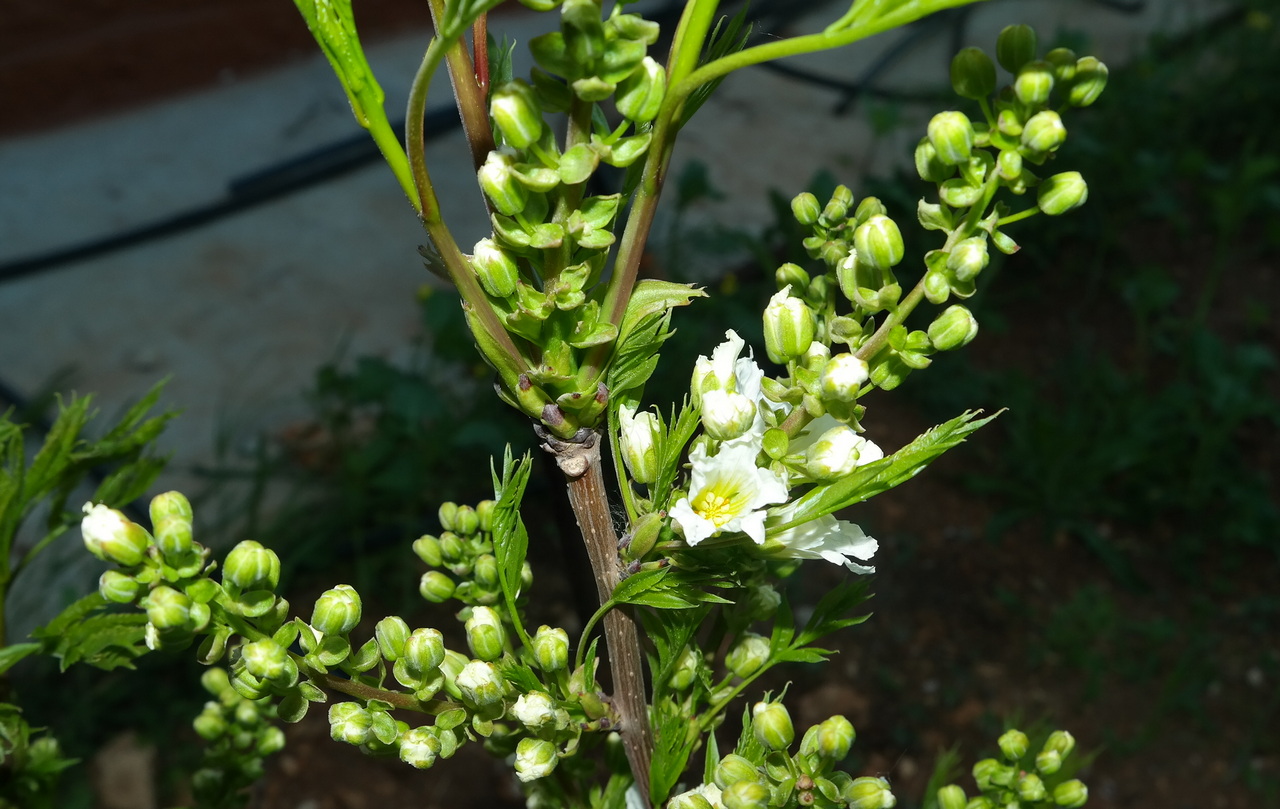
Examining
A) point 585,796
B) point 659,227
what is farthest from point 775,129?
point 585,796

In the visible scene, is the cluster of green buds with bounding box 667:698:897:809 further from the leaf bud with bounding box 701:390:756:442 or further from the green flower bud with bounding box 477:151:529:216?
the green flower bud with bounding box 477:151:529:216

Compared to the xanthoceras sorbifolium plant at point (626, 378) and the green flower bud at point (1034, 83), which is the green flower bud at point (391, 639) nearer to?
the xanthoceras sorbifolium plant at point (626, 378)

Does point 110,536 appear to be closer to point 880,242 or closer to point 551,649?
point 551,649

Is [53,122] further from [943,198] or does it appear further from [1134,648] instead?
[943,198]


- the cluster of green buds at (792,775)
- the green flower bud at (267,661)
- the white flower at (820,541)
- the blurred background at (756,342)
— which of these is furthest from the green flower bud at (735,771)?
the blurred background at (756,342)

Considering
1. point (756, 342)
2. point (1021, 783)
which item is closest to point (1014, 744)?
point (1021, 783)

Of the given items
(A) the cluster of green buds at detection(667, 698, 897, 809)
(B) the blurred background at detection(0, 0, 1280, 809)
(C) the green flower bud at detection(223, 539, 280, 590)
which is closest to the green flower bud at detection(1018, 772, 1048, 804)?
(A) the cluster of green buds at detection(667, 698, 897, 809)
